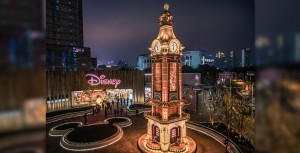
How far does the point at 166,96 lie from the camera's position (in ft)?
46.8

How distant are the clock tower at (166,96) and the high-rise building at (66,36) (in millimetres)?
44040

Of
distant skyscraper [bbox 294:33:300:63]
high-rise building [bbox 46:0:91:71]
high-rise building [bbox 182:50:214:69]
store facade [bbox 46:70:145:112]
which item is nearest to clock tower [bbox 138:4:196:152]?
distant skyscraper [bbox 294:33:300:63]

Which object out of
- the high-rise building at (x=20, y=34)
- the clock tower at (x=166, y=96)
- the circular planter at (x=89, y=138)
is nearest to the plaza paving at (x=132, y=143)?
the circular planter at (x=89, y=138)

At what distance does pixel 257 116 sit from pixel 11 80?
3.46m

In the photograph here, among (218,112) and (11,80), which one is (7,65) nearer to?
(11,80)

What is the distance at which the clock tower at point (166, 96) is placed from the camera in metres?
14.1

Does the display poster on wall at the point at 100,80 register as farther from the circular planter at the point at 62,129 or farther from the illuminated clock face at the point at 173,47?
the illuminated clock face at the point at 173,47

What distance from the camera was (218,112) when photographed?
22422 mm

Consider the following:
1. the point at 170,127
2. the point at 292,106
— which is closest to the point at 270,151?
the point at 292,106

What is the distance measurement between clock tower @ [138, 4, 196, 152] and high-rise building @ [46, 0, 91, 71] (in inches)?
1734

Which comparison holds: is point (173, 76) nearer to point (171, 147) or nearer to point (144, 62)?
point (171, 147)

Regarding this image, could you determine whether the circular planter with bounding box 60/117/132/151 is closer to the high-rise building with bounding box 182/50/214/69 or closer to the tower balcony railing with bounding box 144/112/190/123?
the tower balcony railing with bounding box 144/112/190/123

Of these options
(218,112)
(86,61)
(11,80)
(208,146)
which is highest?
(86,61)

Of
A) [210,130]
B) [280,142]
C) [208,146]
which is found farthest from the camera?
[210,130]
